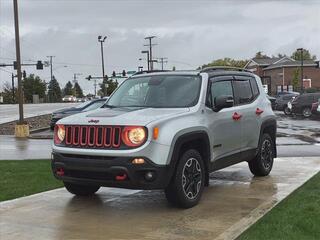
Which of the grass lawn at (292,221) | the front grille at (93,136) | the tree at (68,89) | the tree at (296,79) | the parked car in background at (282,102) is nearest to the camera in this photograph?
the grass lawn at (292,221)

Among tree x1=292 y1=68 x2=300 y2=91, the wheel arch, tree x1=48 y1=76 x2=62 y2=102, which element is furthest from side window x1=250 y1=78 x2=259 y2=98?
tree x1=48 y1=76 x2=62 y2=102

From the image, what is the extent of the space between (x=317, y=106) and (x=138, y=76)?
25010 millimetres

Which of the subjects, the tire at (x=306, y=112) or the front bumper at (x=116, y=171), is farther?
the tire at (x=306, y=112)

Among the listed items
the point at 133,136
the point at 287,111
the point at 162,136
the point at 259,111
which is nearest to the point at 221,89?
the point at 259,111

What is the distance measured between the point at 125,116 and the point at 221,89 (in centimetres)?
209

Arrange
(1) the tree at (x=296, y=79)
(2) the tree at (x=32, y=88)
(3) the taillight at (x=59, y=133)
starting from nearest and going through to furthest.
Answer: (3) the taillight at (x=59, y=133)
(1) the tree at (x=296, y=79)
(2) the tree at (x=32, y=88)

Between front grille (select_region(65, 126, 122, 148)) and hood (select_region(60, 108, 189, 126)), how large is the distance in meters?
0.08

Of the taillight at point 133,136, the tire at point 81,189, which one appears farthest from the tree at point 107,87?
the taillight at point 133,136

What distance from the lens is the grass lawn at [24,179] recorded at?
27.8 feet

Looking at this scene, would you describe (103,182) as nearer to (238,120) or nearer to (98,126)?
(98,126)

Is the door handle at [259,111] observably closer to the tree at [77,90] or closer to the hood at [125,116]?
the hood at [125,116]

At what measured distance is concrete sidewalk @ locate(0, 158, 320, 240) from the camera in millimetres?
6000

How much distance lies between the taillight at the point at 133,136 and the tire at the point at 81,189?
1.68 m

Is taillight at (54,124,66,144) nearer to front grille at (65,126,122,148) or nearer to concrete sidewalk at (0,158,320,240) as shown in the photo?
front grille at (65,126,122,148)
